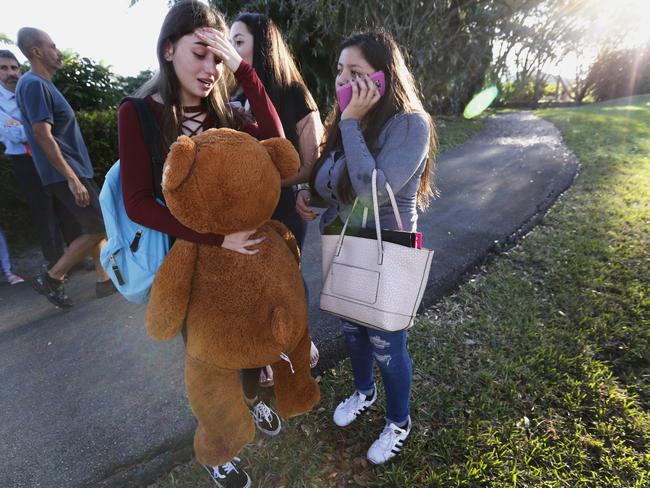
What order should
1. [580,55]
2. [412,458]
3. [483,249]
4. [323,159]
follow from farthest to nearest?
[580,55]
[483,249]
[412,458]
[323,159]

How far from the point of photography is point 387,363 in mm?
1908

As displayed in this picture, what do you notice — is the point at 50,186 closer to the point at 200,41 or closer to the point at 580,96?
the point at 200,41

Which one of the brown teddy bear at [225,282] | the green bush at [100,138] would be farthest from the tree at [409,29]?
the brown teddy bear at [225,282]

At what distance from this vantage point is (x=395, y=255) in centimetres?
160

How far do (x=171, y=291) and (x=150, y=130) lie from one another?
0.64 m

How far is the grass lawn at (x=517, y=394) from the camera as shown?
2.03 meters

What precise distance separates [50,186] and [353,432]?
3422mm

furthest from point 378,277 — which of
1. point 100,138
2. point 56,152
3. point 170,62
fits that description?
point 100,138

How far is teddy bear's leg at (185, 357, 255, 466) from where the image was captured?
1631mm

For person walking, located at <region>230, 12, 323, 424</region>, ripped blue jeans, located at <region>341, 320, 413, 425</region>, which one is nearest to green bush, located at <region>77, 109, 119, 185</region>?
person walking, located at <region>230, 12, 323, 424</region>

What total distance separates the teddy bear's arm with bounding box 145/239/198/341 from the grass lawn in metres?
1.07

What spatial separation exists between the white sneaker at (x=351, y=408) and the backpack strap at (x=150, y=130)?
5.60 feet

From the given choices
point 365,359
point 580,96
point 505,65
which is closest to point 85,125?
point 365,359

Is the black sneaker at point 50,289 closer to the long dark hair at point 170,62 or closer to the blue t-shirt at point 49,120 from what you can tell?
the blue t-shirt at point 49,120
